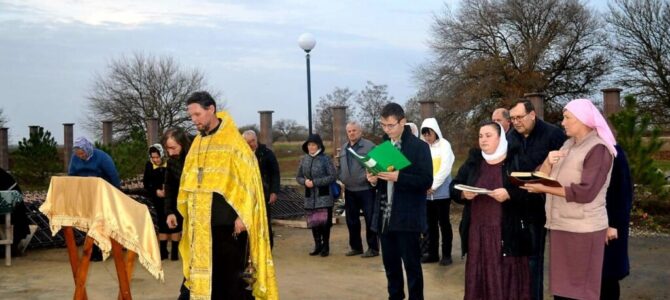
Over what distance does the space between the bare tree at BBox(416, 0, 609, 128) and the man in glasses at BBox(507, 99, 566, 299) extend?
25397 mm

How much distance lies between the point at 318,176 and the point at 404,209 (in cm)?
388

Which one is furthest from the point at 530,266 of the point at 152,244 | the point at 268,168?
the point at 268,168

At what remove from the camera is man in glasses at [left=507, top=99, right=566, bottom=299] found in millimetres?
5336

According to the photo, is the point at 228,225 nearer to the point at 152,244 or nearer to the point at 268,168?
the point at 152,244

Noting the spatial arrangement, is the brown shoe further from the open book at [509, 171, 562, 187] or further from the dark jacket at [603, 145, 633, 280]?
the open book at [509, 171, 562, 187]

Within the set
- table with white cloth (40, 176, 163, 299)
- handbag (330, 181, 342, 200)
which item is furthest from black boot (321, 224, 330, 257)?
table with white cloth (40, 176, 163, 299)

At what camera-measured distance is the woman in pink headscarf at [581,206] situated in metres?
4.78

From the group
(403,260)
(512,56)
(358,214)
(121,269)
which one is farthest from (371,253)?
(512,56)

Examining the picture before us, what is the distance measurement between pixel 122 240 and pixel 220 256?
0.86 m

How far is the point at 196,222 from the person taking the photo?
17.3 feet

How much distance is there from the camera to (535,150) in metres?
5.82

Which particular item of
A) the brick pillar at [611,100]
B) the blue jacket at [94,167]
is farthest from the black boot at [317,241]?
the brick pillar at [611,100]

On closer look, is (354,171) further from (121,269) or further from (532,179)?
(532,179)

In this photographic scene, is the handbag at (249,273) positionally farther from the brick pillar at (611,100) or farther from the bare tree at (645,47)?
the bare tree at (645,47)
